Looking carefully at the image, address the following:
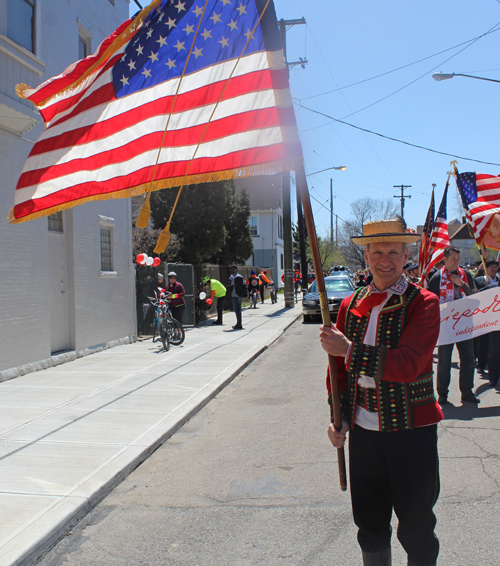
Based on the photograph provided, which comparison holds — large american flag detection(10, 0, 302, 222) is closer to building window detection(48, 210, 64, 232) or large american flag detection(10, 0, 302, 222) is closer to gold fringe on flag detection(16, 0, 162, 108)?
gold fringe on flag detection(16, 0, 162, 108)

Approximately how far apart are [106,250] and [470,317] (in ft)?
28.9

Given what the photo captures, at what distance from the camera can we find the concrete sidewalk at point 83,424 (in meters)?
3.89

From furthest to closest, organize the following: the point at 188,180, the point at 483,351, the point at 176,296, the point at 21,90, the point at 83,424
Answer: the point at 176,296 < the point at 483,351 < the point at 83,424 < the point at 21,90 < the point at 188,180

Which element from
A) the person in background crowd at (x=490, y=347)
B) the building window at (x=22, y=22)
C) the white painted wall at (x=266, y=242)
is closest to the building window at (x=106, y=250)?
the building window at (x=22, y=22)

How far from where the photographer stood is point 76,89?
13.4 feet

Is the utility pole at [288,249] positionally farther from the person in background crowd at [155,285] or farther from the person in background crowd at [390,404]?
the person in background crowd at [390,404]

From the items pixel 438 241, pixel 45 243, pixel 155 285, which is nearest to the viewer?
pixel 45 243

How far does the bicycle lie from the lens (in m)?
12.3

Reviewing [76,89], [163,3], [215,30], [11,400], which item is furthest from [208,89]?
[11,400]

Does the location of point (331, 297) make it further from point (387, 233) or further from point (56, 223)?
point (387, 233)

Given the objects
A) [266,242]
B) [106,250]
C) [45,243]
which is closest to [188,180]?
[45,243]

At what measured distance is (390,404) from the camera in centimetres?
250

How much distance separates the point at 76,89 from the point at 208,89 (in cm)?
111

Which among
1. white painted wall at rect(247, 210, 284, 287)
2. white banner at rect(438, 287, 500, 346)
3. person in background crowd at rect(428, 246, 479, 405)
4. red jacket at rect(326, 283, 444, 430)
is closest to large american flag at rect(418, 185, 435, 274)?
person in background crowd at rect(428, 246, 479, 405)
